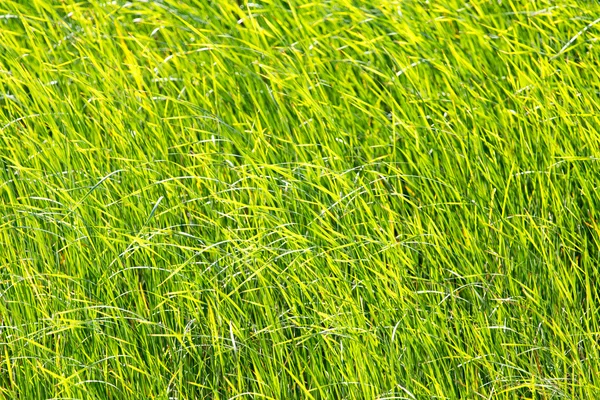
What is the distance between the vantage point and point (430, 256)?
2.65m

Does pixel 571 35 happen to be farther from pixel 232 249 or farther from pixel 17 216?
pixel 17 216

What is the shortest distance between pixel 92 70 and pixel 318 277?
1.32m

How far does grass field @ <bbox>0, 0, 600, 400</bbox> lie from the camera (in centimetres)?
254

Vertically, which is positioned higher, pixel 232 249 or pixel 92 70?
pixel 92 70

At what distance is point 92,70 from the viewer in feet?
11.1

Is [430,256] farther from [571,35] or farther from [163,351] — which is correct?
[571,35]

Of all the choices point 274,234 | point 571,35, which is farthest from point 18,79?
point 571,35

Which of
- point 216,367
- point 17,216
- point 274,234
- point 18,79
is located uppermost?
point 18,79

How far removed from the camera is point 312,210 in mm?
2779

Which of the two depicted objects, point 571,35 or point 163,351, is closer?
point 163,351

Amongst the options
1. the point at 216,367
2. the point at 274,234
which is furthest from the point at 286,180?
the point at 216,367

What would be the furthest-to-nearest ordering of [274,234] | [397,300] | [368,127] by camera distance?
[368,127], [274,234], [397,300]

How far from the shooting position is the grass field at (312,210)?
254 centimetres

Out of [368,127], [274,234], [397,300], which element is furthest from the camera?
[368,127]
